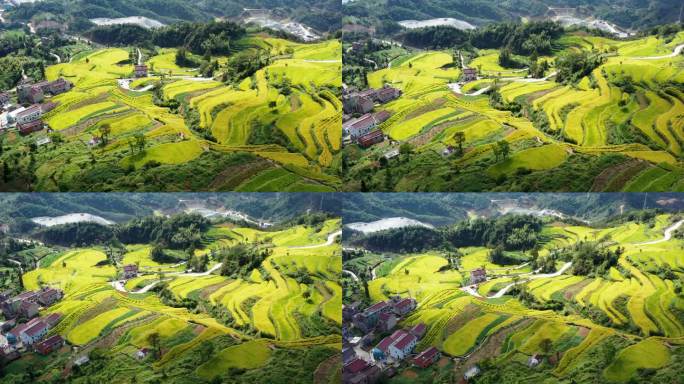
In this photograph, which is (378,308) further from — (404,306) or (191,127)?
(191,127)

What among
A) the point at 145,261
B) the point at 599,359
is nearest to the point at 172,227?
the point at 145,261

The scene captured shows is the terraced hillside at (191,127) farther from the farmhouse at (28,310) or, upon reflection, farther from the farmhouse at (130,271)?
the farmhouse at (28,310)

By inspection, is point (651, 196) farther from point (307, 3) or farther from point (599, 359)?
point (307, 3)

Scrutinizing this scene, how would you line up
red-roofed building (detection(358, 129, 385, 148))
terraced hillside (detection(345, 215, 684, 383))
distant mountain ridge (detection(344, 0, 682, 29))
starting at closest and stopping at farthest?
terraced hillside (detection(345, 215, 684, 383))
red-roofed building (detection(358, 129, 385, 148))
distant mountain ridge (detection(344, 0, 682, 29))

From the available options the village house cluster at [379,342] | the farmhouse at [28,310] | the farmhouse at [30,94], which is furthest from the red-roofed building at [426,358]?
the farmhouse at [30,94]

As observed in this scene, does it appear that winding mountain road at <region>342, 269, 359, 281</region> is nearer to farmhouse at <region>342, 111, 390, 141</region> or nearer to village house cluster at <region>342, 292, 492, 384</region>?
village house cluster at <region>342, 292, 492, 384</region>

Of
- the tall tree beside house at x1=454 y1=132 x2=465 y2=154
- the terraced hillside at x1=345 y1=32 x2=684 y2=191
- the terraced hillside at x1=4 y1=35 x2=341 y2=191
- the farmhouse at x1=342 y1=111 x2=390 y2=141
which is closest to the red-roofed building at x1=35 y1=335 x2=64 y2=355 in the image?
the terraced hillside at x1=4 y1=35 x2=341 y2=191
